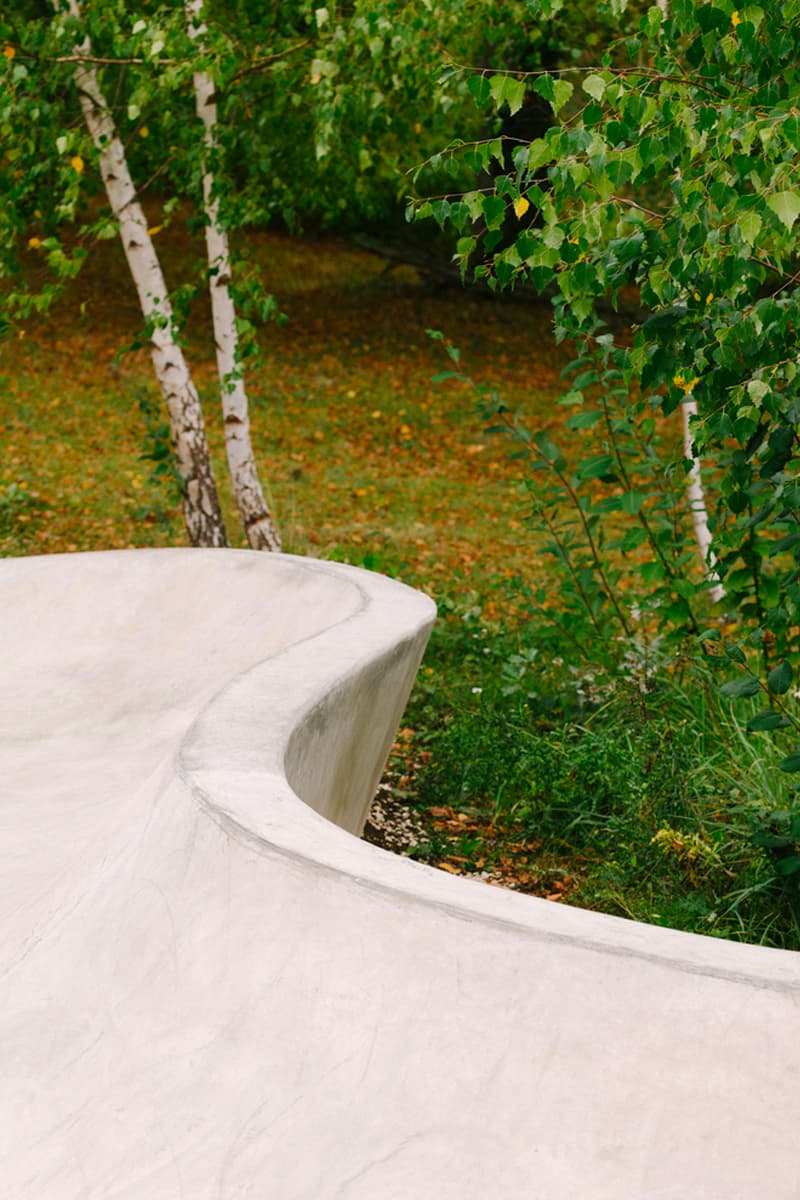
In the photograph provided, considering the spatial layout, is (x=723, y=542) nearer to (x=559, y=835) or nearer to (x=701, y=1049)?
(x=559, y=835)

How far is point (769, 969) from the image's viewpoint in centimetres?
176

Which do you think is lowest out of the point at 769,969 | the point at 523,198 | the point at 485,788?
the point at 485,788

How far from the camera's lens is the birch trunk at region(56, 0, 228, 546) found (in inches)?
271

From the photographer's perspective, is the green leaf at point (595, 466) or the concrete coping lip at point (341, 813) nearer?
the concrete coping lip at point (341, 813)

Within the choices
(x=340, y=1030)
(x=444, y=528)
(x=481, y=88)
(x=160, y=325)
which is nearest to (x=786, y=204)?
(x=481, y=88)

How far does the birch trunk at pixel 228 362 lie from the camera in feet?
22.0

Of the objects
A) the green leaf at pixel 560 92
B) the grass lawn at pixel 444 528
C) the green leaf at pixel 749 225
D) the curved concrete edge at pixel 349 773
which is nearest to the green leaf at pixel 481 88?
the green leaf at pixel 560 92

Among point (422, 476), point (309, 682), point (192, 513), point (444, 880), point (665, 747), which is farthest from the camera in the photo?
point (422, 476)

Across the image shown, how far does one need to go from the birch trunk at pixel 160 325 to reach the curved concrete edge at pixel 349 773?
2.89 meters

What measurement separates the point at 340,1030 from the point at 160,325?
523cm

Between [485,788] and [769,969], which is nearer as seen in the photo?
[769,969]

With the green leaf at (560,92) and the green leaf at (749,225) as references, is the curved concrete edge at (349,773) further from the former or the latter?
the green leaf at (560,92)

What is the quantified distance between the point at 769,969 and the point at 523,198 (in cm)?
178

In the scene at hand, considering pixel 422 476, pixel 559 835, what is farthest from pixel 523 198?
pixel 422 476
